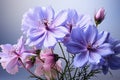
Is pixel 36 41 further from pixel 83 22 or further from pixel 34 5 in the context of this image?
pixel 34 5

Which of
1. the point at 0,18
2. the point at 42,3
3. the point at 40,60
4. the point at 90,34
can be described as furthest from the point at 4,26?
the point at 90,34

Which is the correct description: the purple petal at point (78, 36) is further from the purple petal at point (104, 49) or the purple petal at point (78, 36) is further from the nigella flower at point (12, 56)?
the nigella flower at point (12, 56)

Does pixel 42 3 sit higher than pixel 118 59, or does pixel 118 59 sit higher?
pixel 42 3

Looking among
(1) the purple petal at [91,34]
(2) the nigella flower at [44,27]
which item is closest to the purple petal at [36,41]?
(2) the nigella flower at [44,27]

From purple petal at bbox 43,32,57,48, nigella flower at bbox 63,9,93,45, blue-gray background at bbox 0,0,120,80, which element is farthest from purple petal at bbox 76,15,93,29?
blue-gray background at bbox 0,0,120,80

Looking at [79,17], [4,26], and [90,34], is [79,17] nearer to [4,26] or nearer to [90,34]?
[90,34]

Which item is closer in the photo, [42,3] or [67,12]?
[67,12]

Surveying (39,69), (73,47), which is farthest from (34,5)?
(73,47)
